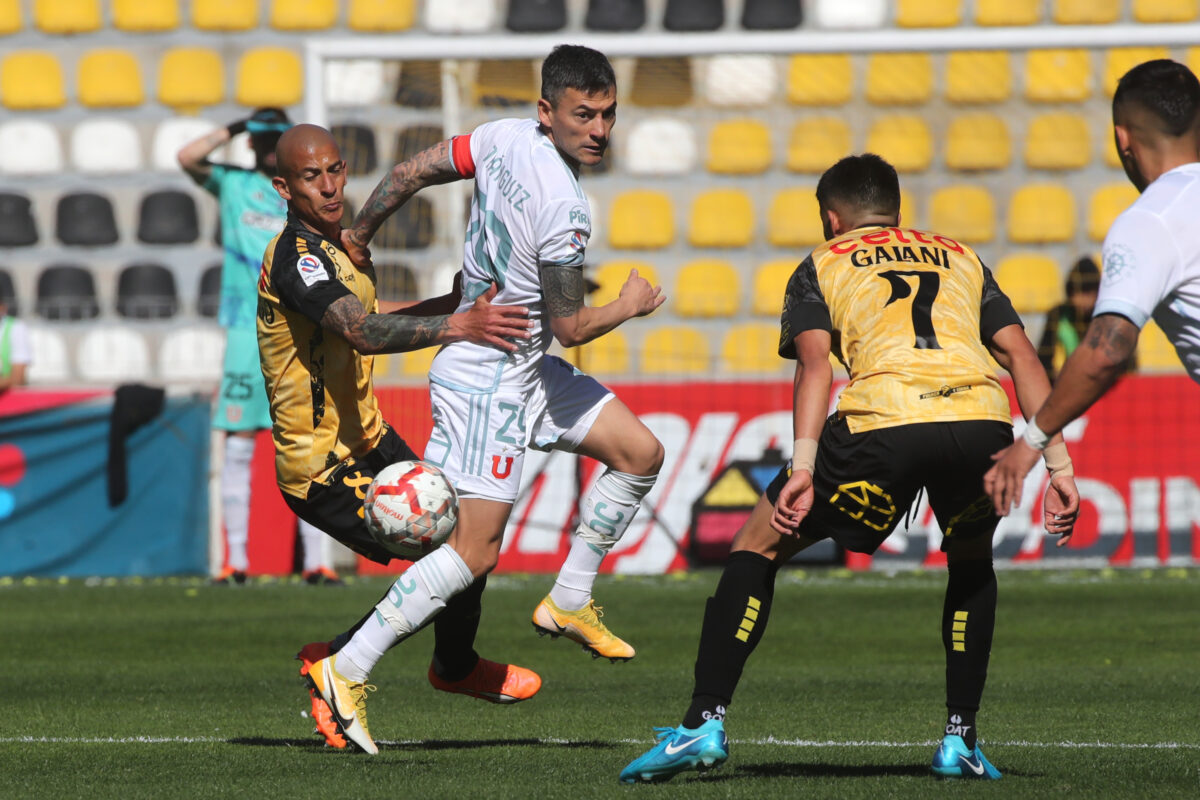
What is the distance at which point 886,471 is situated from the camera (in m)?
4.74

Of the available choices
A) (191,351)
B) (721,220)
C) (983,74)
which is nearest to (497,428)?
(983,74)

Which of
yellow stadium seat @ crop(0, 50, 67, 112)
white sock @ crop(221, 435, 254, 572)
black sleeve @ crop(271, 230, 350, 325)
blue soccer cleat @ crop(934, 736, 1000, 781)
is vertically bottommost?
white sock @ crop(221, 435, 254, 572)

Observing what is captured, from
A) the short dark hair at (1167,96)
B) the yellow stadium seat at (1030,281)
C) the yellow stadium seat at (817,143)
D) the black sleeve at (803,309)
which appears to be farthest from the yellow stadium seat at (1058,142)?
the short dark hair at (1167,96)

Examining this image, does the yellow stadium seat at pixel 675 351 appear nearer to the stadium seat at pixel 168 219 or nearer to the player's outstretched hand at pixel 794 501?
the stadium seat at pixel 168 219

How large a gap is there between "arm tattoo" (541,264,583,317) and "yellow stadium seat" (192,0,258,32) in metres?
11.9

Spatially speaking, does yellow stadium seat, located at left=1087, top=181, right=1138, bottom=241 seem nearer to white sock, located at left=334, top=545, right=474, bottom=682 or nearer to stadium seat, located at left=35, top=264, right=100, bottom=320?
stadium seat, located at left=35, top=264, right=100, bottom=320

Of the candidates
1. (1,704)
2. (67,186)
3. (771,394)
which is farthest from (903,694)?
(67,186)

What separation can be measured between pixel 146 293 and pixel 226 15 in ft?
9.67

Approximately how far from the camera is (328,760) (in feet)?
17.5

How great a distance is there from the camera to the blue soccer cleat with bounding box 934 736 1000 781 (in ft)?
16.0

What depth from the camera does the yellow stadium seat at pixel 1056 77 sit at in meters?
14.2

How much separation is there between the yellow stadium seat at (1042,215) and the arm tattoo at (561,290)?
33.2 ft

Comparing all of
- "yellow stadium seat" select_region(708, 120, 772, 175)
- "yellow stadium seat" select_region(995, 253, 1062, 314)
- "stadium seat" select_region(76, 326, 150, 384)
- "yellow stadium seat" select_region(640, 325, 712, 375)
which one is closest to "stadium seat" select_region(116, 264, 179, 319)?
"stadium seat" select_region(76, 326, 150, 384)

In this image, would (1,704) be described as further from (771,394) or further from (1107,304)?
(771,394)
